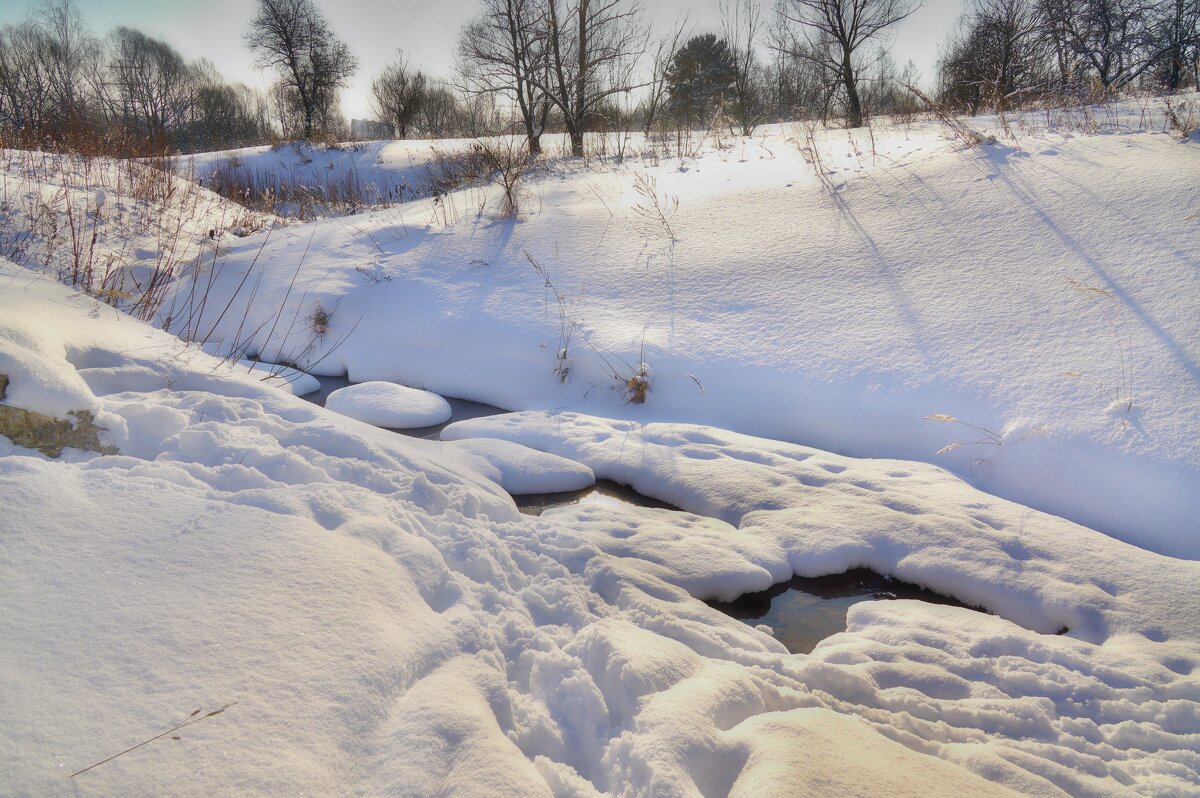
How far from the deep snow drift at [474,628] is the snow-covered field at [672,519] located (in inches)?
0.4

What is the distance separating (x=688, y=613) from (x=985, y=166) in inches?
183

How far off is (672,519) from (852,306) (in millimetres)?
2130

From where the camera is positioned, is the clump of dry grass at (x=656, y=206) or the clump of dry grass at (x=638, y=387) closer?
the clump of dry grass at (x=638, y=387)

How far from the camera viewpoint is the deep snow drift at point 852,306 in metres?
2.81

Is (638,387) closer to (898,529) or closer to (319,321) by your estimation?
(898,529)

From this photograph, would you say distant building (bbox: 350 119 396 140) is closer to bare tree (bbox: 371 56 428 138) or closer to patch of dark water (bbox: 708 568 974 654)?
bare tree (bbox: 371 56 428 138)

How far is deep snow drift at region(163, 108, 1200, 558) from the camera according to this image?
2.81 metres

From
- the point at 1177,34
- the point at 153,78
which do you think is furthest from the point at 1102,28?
the point at 153,78

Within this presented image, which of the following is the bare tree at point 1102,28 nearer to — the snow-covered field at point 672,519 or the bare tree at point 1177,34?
the bare tree at point 1177,34

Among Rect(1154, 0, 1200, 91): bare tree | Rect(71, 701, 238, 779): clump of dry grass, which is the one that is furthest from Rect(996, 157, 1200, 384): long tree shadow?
Rect(1154, 0, 1200, 91): bare tree

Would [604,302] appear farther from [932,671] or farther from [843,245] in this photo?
[932,671]

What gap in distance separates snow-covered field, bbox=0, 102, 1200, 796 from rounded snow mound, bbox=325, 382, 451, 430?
0.26ft

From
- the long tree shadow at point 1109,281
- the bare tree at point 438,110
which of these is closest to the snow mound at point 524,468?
the long tree shadow at point 1109,281

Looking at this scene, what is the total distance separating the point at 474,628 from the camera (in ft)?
5.42
